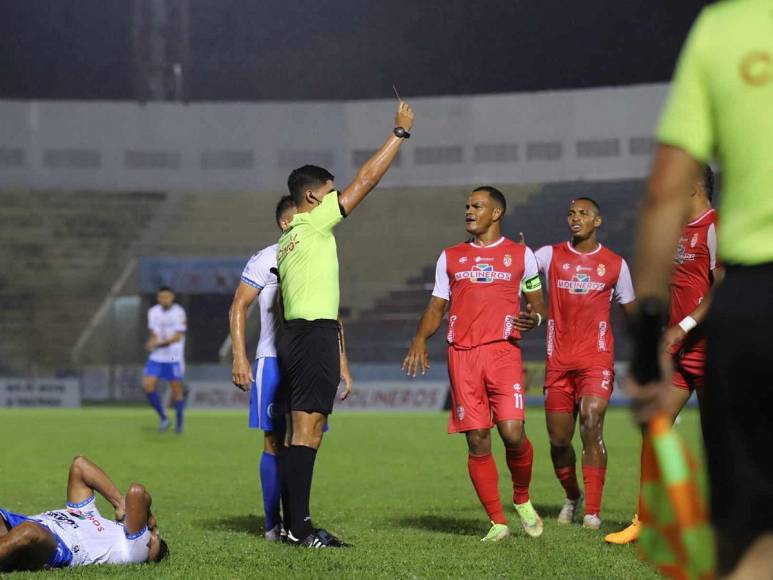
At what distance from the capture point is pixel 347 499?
10828mm

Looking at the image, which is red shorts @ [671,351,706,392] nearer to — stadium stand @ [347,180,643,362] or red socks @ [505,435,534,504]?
red socks @ [505,435,534,504]

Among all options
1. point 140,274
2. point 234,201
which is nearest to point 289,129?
point 234,201

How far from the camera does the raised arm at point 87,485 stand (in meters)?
6.81

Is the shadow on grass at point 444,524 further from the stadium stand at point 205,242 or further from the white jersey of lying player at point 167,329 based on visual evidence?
the stadium stand at point 205,242

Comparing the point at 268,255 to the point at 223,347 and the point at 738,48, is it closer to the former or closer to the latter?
the point at 738,48

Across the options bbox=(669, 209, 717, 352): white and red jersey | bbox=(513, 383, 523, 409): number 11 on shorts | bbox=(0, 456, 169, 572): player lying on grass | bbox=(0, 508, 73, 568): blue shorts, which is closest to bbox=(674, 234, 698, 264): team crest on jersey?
bbox=(669, 209, 717, 352): white and red jersey

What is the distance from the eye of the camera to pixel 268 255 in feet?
26.8

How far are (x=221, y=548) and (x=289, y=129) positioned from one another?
36.2 m

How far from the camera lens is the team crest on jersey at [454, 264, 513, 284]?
26.7 feet

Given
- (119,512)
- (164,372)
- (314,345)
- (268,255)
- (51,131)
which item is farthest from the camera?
(51,131)

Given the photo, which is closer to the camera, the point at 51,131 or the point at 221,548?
the point at 221,548

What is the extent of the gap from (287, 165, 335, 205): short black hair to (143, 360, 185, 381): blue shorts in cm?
1339

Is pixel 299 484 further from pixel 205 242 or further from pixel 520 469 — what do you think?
pixel 205 242

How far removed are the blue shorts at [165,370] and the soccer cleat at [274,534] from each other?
1303cm
